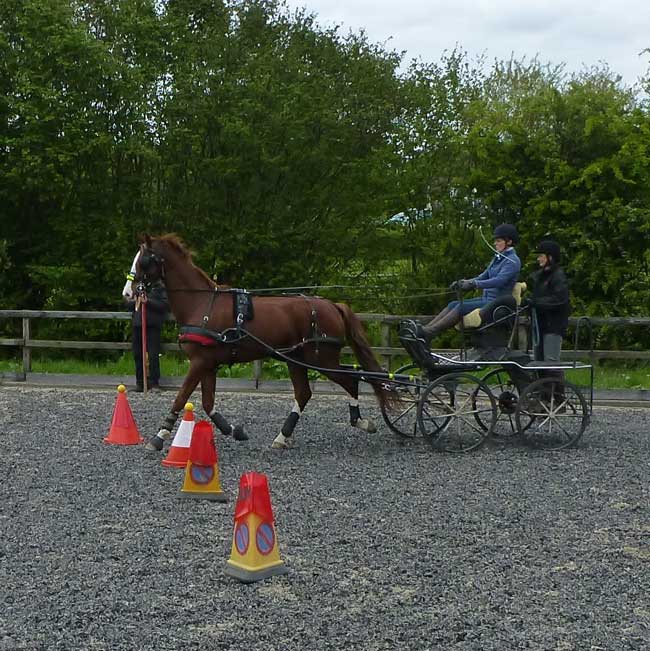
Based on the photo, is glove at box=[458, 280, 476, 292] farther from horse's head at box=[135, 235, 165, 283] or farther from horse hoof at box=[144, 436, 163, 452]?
horse hoof at box=[144, 436, 163, 452]

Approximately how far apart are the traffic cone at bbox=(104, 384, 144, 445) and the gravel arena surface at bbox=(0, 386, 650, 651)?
28 cm

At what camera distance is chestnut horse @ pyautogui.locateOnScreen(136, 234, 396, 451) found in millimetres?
9234

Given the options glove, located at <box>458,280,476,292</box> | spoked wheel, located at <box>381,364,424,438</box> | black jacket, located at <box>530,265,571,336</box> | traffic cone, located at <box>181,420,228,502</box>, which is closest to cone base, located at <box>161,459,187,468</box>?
traffic cone, located at <box>181,420,228,502</box>

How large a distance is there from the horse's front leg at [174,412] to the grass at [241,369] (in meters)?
4.65

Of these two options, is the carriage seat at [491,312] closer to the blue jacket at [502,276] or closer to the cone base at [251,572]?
the blue jacket at [502,276]

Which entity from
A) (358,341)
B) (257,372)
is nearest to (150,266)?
(358,341)

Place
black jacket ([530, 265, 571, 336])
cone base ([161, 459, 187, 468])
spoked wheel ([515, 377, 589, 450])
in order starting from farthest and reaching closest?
1. black jacket ([530, 265, 571, 336])
2. spoked wheel ([515, 377, 589, 450])
3. cone base ([161, 459, 187, 468])

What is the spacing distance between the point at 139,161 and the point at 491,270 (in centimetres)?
1009

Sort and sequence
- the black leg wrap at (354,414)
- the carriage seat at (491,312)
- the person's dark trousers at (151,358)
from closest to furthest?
the carriage seat at (491,312)
the black leg wrap at (354,414)
the person's dark trousers at (151,358)

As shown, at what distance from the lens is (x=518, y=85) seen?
2256 centimetres

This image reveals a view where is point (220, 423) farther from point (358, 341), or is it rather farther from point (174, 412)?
point (358, 341)

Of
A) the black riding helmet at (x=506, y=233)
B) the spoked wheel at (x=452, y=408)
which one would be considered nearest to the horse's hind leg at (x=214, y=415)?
the spoked wheel at (x=452, y=408)

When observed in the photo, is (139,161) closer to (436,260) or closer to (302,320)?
(436,260)

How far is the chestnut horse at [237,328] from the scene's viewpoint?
364 inches
